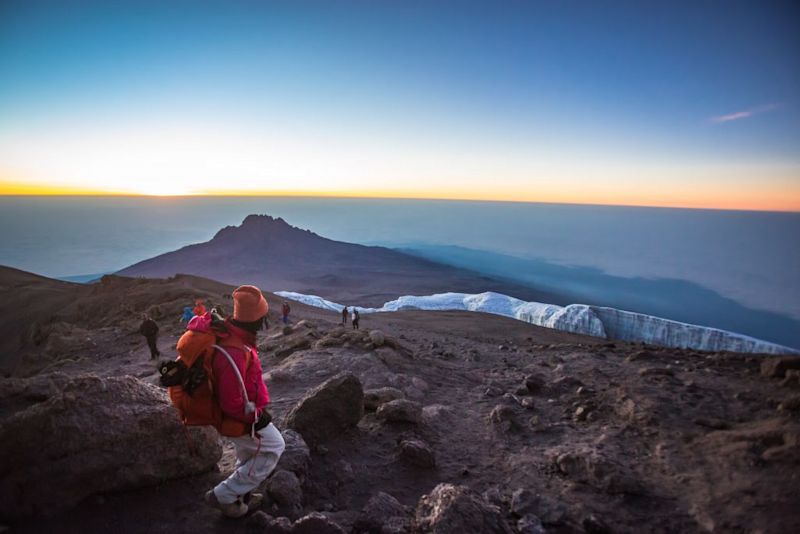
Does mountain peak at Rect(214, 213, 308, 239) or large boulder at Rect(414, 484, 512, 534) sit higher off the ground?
large boulder at Rect(414, 484, 512, 534)

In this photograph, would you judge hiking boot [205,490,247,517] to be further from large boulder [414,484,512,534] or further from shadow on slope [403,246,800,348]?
shadow on slope [403,246,800,348]

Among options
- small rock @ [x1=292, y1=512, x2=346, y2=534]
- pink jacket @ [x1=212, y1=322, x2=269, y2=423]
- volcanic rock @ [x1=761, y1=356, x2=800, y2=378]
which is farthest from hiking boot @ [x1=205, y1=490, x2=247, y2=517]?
volcanic rock @ [x1=761, y1=356, x2=800, y2=378]

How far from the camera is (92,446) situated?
332 cm

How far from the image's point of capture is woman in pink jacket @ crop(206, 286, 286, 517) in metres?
2.89

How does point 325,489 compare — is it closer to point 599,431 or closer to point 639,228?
point 599,431

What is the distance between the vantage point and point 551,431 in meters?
5.70

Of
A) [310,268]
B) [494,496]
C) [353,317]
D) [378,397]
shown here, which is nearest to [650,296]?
[310,268]

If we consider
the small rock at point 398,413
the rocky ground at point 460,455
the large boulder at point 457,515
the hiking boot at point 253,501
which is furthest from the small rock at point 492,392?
the hiking boot at point 253,501

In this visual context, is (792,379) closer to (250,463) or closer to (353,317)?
(250,463)

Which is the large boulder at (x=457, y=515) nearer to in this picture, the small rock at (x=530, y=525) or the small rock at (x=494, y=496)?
the small rock at (x=530, y=525)

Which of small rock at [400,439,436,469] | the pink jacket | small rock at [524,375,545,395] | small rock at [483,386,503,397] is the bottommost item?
small rock at [483,386,503,397]

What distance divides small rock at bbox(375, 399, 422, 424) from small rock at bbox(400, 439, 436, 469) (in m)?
0.65

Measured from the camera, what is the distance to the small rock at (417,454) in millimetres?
4613

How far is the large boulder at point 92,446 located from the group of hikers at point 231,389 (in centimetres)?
65
